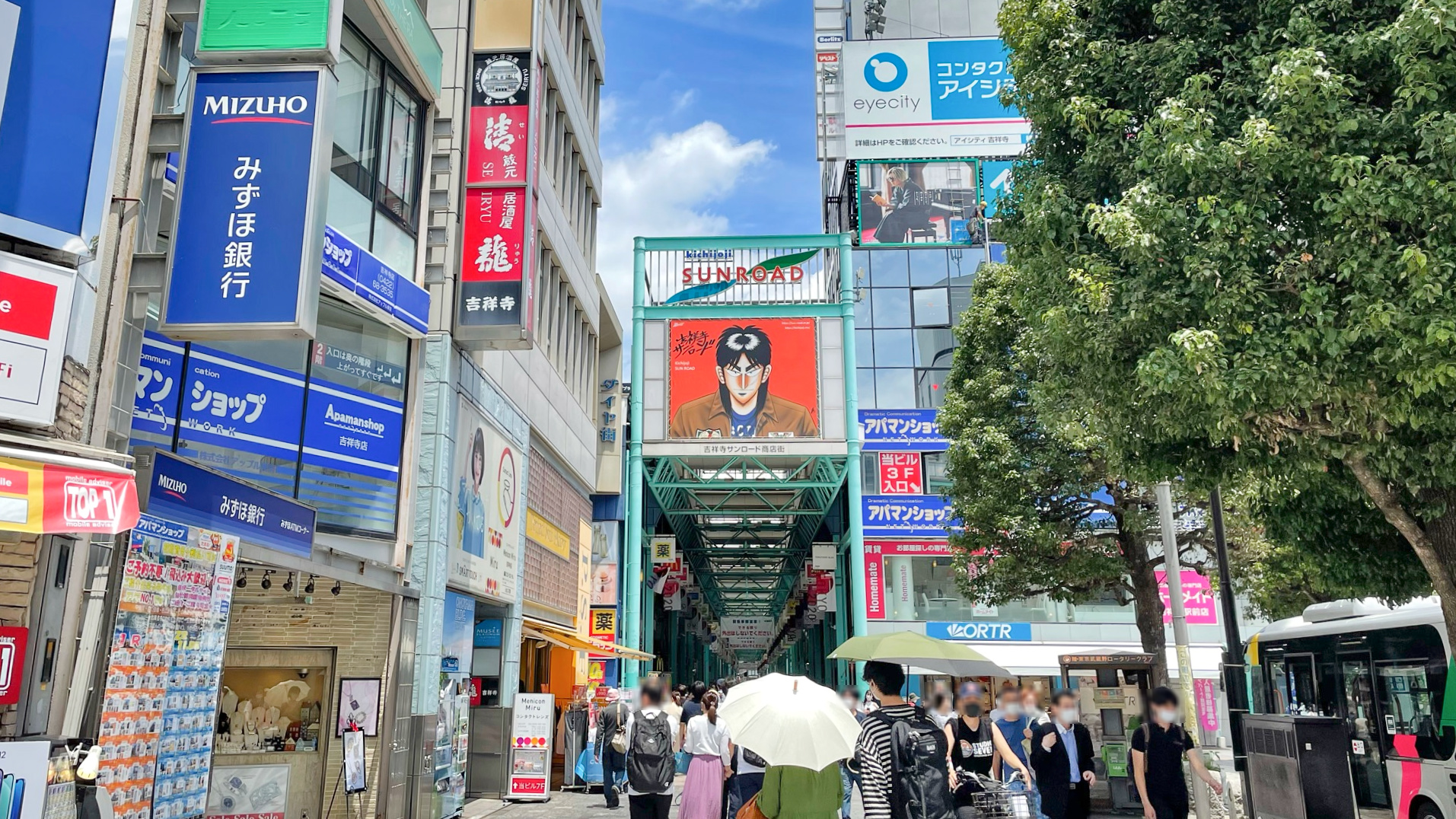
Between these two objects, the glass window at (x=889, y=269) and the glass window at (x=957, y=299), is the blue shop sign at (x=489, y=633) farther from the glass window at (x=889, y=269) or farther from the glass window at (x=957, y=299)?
the glass window at (x=957, y=299)

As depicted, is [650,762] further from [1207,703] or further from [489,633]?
[1207,703]

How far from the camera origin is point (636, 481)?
27.5 meters

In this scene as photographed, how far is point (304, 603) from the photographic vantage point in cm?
1202

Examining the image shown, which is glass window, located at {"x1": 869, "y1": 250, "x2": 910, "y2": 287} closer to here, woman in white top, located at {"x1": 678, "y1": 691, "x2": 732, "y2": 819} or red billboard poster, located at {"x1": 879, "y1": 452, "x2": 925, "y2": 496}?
red billboard poster, located at {"x1": 879, "y1": 452, "x2": 925, "y2": 496}

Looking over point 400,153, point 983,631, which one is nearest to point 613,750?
point 400,153

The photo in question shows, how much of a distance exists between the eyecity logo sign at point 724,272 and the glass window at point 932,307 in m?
11.7

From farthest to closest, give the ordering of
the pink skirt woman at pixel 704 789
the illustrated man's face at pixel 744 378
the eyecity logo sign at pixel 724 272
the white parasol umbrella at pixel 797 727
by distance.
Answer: the eyecity logo sign at pixel 724 272 < the illustrated man's face at pixel 744 378 < the pink skirt woman at pixel 704 789 < the white parasol umbrella at pixel 797 727

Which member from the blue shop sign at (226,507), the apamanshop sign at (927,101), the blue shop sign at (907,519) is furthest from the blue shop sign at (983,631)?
the blue shop sign at (226,507)

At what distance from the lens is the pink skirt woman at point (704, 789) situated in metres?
8.62

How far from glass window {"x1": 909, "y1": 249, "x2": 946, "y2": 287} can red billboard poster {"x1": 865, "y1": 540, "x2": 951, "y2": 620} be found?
12.7 meters

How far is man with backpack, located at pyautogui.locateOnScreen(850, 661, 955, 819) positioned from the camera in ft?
17.4

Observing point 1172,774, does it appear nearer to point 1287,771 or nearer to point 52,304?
point 1287,771

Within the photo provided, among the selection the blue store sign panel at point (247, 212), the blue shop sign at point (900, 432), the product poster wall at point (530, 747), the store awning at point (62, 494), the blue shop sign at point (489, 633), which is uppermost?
the blue shop sign at point (900, 432)

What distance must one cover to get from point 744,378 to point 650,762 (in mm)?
20229
